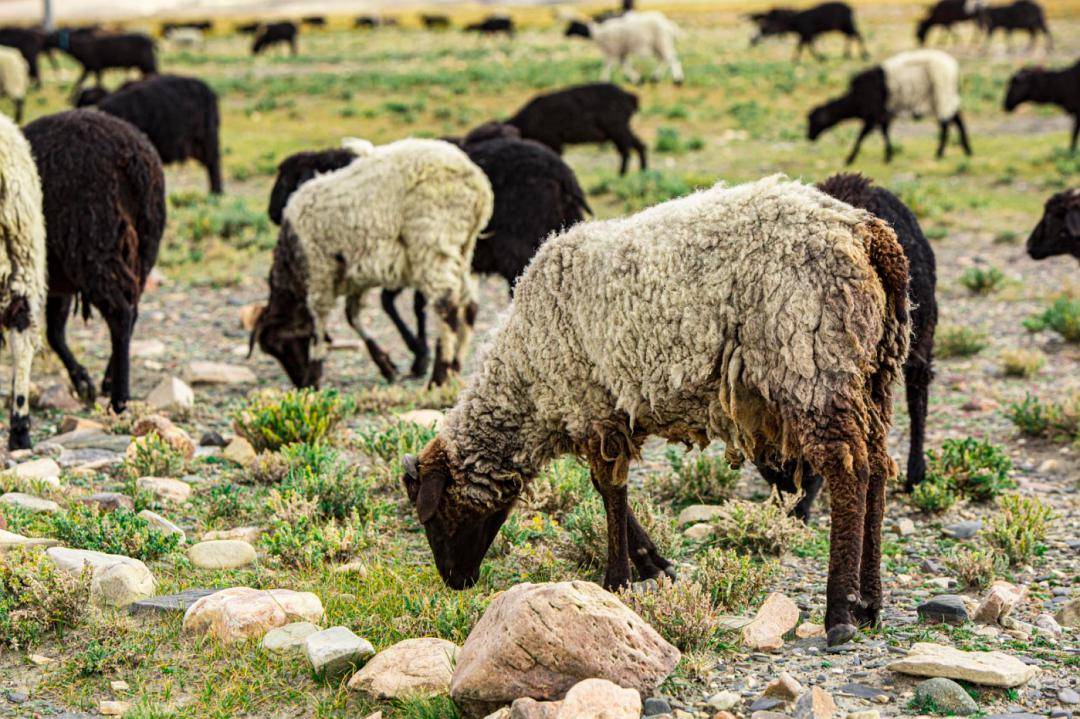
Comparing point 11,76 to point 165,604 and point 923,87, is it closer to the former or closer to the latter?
point 923,87

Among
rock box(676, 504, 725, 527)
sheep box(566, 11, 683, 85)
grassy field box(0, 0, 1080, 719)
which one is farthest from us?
sheep box(566, 11, 683, 85)

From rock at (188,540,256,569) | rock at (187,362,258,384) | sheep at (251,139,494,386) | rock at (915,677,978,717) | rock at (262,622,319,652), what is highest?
sheep at (251,139,494,386)

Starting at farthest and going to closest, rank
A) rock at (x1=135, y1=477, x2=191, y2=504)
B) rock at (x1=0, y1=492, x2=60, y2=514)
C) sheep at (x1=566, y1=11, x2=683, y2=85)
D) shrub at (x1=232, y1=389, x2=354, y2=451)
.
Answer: sheep at (x1=566, y1=11, x2=683, y2=85)
shrub at (x1=232, y1=389, x2=354, y2=451)
rock at (x1=135, y1=477, x2=191, y2=504)
rock at (x1=0, y1=492, x2=60, y2=514)

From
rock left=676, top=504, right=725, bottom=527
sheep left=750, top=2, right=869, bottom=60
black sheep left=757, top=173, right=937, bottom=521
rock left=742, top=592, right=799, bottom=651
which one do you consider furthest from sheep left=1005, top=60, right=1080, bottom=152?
rock left=742, top=592, right=799, bottom=651

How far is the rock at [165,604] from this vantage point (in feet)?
17.8

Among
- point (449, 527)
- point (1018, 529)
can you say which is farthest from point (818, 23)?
point (449, 527)

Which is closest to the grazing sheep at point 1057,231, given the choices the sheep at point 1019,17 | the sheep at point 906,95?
the sheep at point 906,95

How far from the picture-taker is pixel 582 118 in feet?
65.5

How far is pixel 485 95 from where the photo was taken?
30953 mm

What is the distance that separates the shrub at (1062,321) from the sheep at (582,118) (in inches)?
395

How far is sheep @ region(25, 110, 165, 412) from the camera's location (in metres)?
8.45

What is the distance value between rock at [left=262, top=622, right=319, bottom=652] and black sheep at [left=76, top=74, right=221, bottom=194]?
557 inches

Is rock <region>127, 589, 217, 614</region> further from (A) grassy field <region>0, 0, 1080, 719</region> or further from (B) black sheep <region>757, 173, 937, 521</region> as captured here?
(B) black sheep <region>757, 173, 937, 521</region>

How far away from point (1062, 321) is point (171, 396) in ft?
26.8
